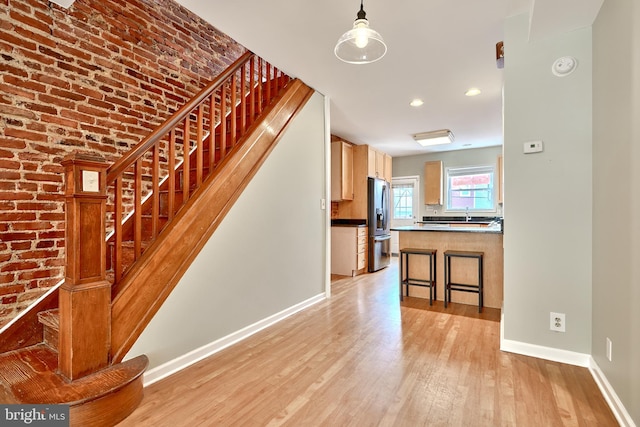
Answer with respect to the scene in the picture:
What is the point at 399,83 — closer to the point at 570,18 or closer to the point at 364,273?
the point at 570,18

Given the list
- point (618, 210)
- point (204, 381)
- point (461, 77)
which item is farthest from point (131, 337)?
point (461, 77)

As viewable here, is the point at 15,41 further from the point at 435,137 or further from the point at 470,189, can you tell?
the point at 470,189

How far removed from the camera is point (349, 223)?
224 inches

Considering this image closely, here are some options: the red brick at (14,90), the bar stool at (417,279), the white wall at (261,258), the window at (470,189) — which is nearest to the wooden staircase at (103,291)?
the white wall at (261,258)

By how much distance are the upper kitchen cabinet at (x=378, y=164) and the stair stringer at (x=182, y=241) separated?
10.2ft

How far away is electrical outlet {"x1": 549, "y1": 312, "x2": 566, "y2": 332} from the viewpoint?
2203 millimetres

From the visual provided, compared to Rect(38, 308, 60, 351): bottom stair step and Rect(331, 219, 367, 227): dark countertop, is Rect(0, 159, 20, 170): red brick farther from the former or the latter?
Rect(331, 219, 367, 227): dark countertop

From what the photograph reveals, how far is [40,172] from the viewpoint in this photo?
6.98 ft

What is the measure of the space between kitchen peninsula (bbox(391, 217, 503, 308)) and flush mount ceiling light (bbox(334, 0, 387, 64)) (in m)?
2.54

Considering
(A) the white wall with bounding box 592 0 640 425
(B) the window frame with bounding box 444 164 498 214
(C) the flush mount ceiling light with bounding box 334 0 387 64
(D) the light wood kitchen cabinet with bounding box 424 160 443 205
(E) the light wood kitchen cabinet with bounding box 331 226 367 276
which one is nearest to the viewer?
(A) the white wall with bounding box 592 0 640 425

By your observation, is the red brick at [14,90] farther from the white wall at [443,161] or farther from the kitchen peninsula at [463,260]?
the white wall at [443,161]

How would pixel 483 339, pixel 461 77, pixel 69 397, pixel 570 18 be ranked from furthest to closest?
pixel 461 77, pixel 483 339, pixel 570 18, pixel 69 397

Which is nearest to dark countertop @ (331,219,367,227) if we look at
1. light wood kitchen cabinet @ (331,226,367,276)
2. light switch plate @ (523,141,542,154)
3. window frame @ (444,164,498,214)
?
light wood kitchen cabinet @ (331,226,367,276)

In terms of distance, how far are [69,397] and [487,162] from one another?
24.9 ft
